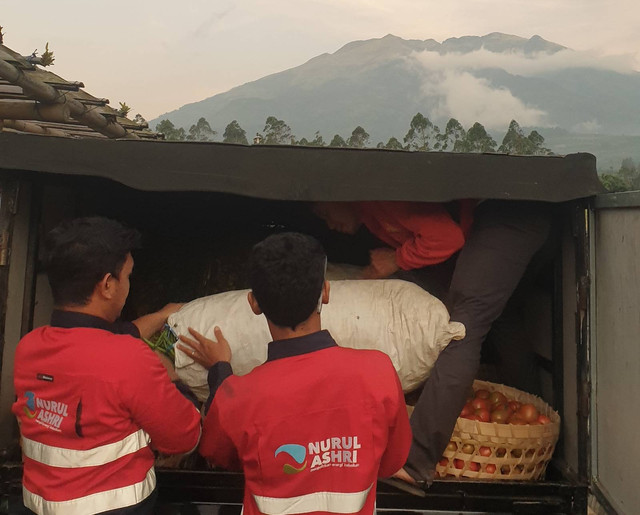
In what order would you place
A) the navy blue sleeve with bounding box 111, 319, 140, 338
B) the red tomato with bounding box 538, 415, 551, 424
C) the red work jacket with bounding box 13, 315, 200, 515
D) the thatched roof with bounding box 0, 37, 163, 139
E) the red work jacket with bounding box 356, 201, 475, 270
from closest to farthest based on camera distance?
the red work jacket with bounding box 13, 315, 200, 515 → the navy blue sleeve with bounding box 111, 319, 140, 338 → the red tomato with bounding box 538, 415, 551, 424 → the red work jacket with bounding box 356, 201, 475, 270 → the thatched roof with bounding box 0, 37, 163, 139

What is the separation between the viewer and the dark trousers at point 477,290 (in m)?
2.42

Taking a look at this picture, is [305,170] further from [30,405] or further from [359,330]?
[30,405]

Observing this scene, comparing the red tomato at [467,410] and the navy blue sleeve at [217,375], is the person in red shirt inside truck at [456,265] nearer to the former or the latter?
the red tomato at [467,410]

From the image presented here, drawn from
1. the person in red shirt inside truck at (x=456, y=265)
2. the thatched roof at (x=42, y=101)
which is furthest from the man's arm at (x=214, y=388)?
the thatched roof at (x=42, y=101)

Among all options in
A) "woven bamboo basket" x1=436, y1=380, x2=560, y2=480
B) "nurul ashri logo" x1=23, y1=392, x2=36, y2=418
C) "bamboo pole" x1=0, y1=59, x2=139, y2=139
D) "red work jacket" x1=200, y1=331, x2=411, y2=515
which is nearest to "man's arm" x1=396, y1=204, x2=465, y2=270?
"woven bamboo basket" x1=436, y1=380, x2=560, y2=480

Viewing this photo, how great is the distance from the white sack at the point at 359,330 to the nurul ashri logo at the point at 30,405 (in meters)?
0.72

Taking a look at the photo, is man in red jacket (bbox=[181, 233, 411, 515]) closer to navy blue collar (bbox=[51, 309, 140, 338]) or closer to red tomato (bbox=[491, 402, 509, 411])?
navy blue collar (bbox=[51, 309, 140, 338])

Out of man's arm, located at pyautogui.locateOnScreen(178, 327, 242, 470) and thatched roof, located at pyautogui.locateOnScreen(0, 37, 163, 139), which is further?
thatched roof, located at pyautogui.locateOnScreen(0, 37, 163, 139)

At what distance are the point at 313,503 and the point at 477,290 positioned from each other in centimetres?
132

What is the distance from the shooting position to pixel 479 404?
270cm

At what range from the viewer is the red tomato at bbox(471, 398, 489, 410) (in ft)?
8.81

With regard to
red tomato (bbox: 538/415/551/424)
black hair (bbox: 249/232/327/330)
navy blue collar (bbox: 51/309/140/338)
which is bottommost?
red tomato (bbox: 538/415/551/424)

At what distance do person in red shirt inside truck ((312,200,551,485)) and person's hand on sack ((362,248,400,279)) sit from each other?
0.04 meters

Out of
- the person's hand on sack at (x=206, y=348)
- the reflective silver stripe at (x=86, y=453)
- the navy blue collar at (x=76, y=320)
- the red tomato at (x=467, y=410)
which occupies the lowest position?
the red tomato at (x=467, y=410)
